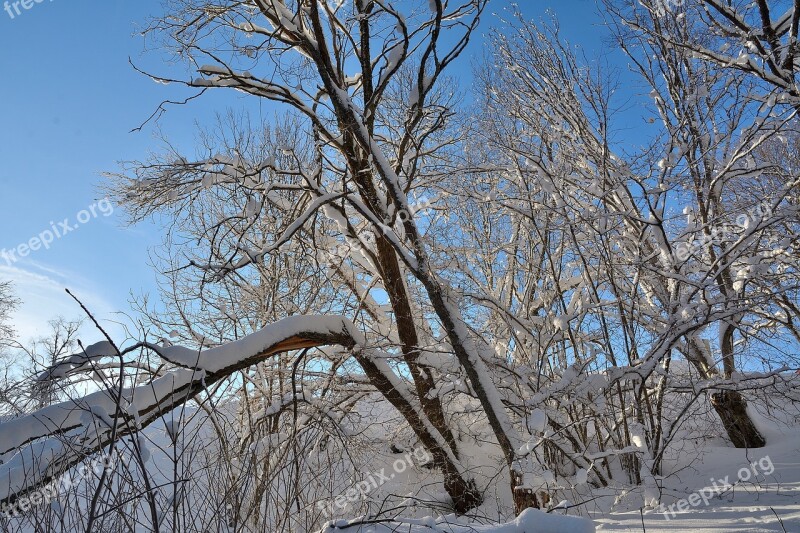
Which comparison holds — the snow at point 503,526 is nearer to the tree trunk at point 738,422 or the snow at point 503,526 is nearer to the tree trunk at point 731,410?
the tree trunk at point 731,410

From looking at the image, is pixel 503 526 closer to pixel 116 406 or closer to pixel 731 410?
pixel 116 406

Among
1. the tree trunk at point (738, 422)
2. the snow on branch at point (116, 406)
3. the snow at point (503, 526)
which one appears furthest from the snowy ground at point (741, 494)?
the snow on branch at point (116, 406)

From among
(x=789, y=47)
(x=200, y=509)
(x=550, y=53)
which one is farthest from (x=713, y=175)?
(x=200, y=509)

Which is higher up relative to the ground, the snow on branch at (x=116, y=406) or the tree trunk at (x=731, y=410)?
the snow on branch at (x=116, y=406)

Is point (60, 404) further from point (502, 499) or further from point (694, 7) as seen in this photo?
point (694, 7)

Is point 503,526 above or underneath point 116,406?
underneath

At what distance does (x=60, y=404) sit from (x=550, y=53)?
793 cm

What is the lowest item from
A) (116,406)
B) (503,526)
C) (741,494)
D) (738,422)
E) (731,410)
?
(741,494)

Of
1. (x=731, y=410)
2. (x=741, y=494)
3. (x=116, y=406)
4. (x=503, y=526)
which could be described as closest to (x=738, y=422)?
(x=731, y=410)

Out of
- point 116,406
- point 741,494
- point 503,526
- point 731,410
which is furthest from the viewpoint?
point 731,410

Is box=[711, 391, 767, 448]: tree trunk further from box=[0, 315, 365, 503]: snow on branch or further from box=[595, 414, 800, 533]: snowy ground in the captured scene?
box=[0, 315, 365, 503]: snow on branch

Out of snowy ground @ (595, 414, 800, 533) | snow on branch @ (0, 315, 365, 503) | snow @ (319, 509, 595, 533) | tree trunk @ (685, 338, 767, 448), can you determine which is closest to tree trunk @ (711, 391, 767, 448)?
tree trunk @ (685, 338, 767, 448)

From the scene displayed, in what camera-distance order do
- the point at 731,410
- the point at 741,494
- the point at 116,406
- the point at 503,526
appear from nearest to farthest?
the point at 116,406, the point at 503,526, the point at 741,494, the point at 731,410

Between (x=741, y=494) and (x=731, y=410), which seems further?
(x=731, y=410)
